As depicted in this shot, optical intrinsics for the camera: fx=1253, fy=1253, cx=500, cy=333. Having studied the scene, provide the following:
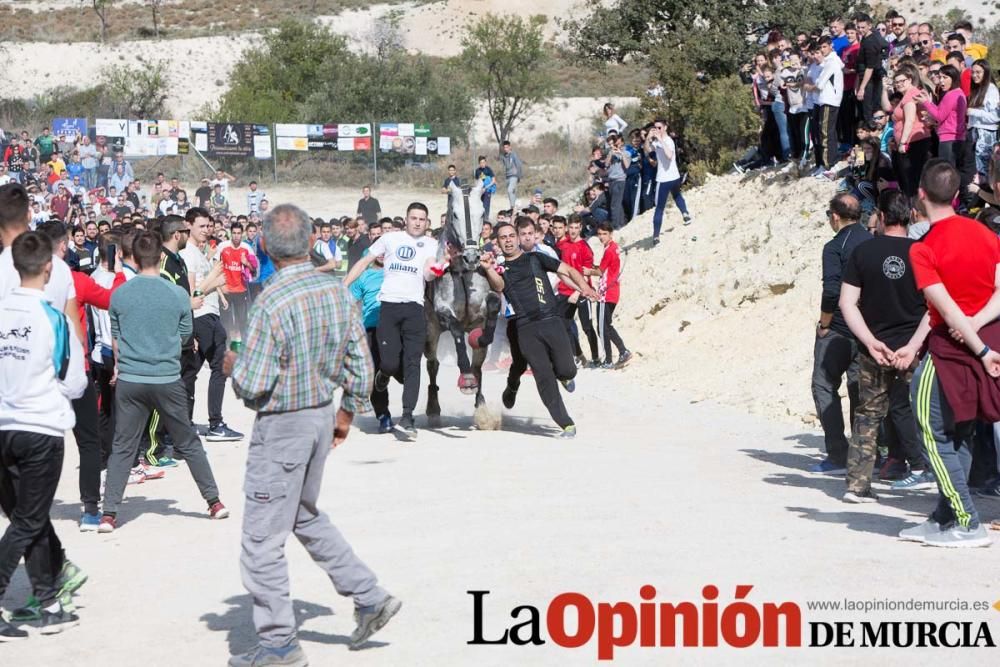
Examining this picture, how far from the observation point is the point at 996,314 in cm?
691

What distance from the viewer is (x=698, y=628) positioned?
19.8 ft

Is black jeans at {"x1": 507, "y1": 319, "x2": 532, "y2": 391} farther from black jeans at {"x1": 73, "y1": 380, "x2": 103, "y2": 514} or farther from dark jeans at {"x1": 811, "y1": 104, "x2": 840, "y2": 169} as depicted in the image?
dark jeans at {"x1": 811, "y1": 104, "x2": 840, "y2": 169}

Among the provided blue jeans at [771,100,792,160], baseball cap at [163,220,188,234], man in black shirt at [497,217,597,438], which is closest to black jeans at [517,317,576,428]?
man in black shirt at [497,217,597,438]

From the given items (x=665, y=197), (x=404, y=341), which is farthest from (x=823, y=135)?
(x=404, y=341)

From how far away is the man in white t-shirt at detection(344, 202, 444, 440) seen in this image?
1199 cm

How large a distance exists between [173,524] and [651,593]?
12.5 ft

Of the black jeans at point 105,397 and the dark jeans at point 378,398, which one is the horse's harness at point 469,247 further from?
the black jeans at point 105,397

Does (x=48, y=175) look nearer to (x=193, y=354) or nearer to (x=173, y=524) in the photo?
(x=193, y=354)

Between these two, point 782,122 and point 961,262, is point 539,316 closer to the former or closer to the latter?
point 961,262

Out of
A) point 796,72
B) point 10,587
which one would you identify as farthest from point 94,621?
point 796,72

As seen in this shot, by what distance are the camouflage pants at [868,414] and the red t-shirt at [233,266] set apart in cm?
1074

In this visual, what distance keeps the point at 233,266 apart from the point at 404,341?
6.22m

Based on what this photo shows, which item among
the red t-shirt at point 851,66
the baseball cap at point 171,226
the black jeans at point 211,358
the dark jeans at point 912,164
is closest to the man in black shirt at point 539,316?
the black jeans at point 211,358

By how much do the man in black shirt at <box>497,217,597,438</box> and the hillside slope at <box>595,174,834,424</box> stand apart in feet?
8.83
